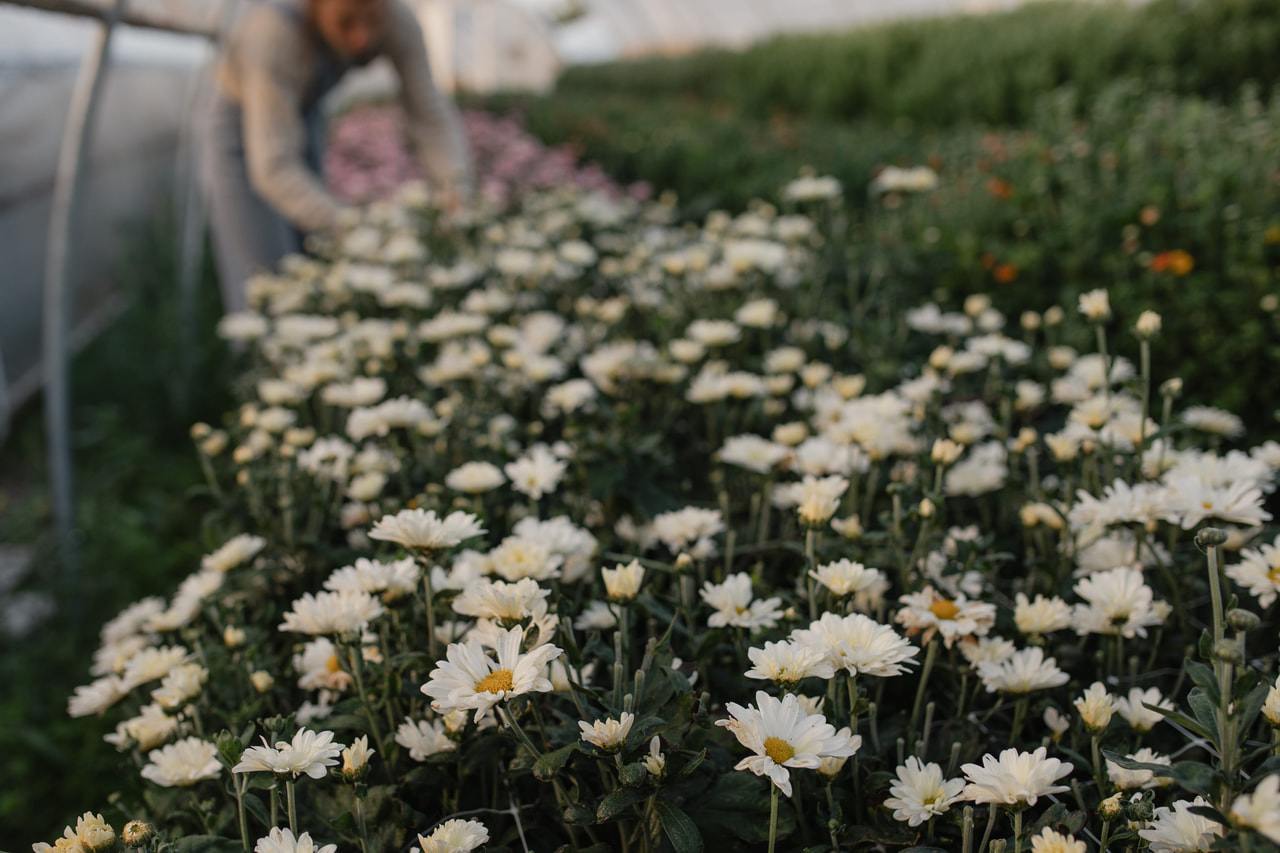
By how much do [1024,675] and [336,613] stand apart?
80cm

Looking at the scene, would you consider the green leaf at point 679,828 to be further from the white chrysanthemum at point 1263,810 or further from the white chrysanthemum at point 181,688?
the white chrysanthemum at point 181,688

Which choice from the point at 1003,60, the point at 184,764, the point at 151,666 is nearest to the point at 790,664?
the point at 184,764

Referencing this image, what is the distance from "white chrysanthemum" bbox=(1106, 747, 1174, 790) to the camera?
2.97 feet

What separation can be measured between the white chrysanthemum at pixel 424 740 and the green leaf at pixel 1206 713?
2.50ft

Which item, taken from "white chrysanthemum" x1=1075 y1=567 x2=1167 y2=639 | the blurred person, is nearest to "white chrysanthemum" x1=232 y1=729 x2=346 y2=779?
"white chrysanthemum" x1=1075 y1=567 x2=1167 y2=639

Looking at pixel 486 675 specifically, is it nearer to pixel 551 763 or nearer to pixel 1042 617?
pixel 551 763

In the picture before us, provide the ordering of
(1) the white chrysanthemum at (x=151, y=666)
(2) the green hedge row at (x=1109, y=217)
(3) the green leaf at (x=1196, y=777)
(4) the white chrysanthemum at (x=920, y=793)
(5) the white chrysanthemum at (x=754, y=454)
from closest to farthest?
(3) the green leaf at (x=1196, y=777)
(4) the white chrysanthemum at (x=920, y=793)
(1) the white chrysanthemum at (x=151, y=666)
(5) the white chrysanthemum at (x=754, y=454)
(2) the green hedge row at (x=1109, y=217)

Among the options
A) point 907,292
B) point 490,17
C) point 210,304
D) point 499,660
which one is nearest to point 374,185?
point 210,304

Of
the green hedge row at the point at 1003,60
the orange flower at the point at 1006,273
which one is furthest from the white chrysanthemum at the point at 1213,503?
the green hedge row at the point at 1003,60

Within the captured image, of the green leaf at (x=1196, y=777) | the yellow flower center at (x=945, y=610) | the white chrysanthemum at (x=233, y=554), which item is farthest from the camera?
the white chrysanthemum at (x=233, y=554)

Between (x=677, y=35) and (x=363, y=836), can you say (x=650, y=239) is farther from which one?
(x=677, y=35)

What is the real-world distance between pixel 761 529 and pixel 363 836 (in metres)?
0.85

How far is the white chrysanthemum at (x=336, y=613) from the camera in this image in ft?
3.47

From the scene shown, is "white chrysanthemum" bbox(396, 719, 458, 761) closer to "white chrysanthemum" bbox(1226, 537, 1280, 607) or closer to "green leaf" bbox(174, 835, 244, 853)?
"green leaf" bbox(174, 835, 244, 853)
